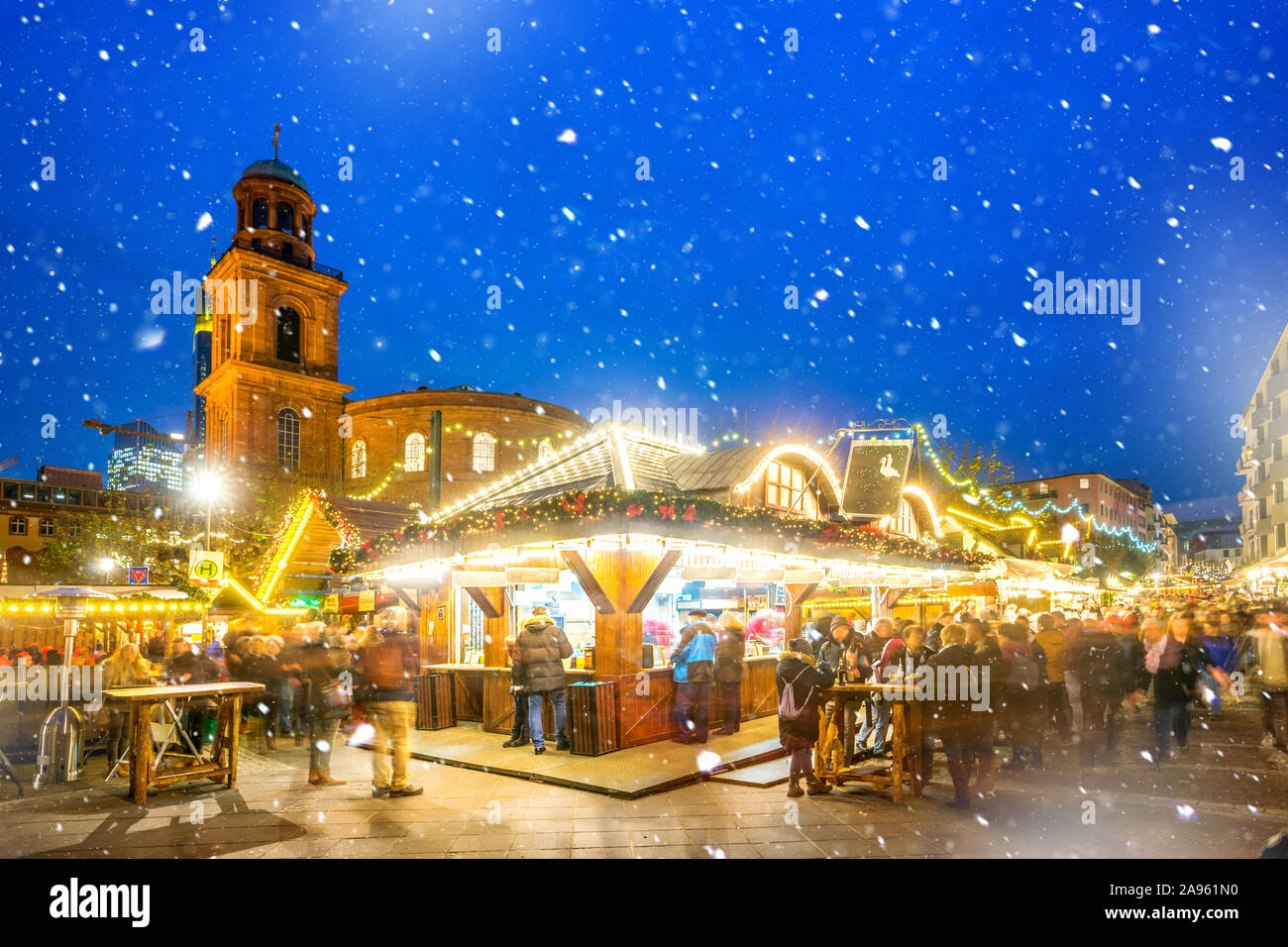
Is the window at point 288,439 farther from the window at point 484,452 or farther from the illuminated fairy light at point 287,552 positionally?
the illuminated fairy light at point 287,552

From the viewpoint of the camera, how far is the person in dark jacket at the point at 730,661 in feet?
35.1

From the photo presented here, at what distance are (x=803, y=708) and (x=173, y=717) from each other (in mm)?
6440

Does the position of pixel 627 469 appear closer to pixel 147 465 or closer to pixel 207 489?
pixel 207 489

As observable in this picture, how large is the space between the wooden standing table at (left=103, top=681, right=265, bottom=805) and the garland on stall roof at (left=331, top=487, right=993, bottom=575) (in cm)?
324

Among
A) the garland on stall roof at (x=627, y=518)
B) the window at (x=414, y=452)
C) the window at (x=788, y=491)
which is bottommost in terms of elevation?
the garland on stall roof at (x=627, y=518)

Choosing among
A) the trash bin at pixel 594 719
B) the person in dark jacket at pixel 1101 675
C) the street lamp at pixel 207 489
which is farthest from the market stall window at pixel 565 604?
the street lamp at pixel 207 489

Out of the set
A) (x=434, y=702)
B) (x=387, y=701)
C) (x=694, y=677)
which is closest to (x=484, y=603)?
(x=434, y=702)

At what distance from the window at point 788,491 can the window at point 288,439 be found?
89.7 ft

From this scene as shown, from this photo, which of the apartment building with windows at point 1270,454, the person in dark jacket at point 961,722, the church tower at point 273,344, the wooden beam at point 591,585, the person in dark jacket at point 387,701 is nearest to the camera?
the person in dark jacket at point 961,722

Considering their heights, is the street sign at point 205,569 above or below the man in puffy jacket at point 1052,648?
above

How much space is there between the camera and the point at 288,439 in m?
36.2
